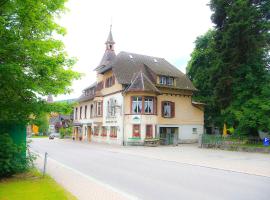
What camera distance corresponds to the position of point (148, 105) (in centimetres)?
3956

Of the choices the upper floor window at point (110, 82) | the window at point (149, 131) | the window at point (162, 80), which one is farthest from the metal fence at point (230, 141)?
the upper floor window at point (110, 82)

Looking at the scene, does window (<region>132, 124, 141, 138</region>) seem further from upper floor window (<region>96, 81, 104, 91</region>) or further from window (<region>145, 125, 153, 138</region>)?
upper floor window (<region>96, 81, 104, 91</region>)

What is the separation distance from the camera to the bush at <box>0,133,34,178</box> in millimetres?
12383

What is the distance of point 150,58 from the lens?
162ft

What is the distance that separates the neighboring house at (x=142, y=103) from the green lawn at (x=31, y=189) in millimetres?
26354

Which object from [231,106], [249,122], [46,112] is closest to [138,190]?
[46,112]

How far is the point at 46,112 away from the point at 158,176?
531 centimetres

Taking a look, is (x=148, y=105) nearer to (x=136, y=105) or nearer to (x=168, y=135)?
(x=136, y=105)

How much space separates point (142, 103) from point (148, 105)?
2.73 feet

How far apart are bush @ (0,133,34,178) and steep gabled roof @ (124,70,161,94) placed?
26051mm

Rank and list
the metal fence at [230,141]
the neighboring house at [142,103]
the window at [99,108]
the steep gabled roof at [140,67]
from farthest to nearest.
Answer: the window at [99,108]
the steep gabled roof at [140,67]
the neighboring house at [142,103]
the metal fence at [230,141]

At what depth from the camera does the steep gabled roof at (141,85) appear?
38.8m

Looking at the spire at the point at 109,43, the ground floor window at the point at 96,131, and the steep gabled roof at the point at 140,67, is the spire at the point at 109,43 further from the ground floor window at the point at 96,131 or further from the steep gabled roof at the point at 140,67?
the ground floor window at the point at 96,131

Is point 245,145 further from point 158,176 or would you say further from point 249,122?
point 158,176
